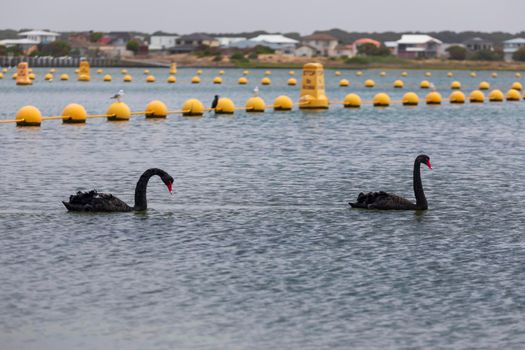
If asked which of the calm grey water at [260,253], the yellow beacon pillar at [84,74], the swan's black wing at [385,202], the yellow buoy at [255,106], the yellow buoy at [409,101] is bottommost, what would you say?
the yellow beacon pillar at [84,74]

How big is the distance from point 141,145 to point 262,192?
506 inches

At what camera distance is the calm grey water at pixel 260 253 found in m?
14.3

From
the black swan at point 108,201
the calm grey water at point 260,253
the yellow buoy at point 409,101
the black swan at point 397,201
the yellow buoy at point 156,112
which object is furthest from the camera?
the yellow buoy at point 409,101

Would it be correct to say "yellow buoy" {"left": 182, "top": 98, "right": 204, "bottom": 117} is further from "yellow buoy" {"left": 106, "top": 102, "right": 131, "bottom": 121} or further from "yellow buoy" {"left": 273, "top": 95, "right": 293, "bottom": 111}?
"yellow buoy" {"left": 273, "top": 95, "right": 293, "bottom": 111}

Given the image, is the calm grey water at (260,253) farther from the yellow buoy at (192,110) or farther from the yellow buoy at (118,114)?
the yellow buoy at (192,110)

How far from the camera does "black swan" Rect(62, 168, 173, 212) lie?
22.9 metres

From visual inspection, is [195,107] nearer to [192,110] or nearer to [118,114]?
[192,110]

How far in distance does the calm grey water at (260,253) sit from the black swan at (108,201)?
0.77 feet

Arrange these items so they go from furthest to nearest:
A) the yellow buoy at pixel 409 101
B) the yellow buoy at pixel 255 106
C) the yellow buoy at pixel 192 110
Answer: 1. the yellow buoy at pixel 409 101
2. the yellow buoy at pixel 255 106
3. the yellow buoy at pixel 192 110

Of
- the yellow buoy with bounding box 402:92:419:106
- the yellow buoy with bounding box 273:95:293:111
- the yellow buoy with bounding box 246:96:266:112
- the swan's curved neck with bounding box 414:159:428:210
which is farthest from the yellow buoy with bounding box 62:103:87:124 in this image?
the swan's curved neck with bounding box 414:159:428:210

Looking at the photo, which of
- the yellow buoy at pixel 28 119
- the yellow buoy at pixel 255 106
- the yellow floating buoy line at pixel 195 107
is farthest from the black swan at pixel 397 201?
the yellow buoy at pixel 255 106

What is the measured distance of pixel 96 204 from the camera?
22906mm

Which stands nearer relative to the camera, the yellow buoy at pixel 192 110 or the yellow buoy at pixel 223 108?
the yellow buoy at pixel 192 110

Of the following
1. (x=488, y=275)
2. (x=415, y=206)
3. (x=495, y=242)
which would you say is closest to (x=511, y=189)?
(x=415, y=206)
